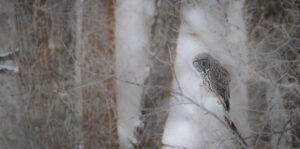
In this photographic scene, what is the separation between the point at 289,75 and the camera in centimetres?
183

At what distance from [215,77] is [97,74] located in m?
1.07

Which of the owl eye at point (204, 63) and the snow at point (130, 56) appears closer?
the owl eye at point (204, 63)

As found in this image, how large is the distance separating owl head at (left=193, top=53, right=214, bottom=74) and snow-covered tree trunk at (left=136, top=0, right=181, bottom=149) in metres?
0.36

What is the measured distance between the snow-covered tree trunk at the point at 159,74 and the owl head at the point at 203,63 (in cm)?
36

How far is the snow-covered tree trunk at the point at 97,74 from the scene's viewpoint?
2.03 metres

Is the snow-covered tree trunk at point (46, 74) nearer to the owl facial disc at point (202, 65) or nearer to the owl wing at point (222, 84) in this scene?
the owl facial disc at point (202, 65)

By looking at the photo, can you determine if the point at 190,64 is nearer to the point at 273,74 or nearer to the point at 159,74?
the point at 159,74

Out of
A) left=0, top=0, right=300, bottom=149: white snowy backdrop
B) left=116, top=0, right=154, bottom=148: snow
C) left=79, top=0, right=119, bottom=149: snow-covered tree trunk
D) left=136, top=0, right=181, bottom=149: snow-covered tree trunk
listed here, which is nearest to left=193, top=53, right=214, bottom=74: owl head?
left=0, top=0, right=300, bottom=149: white snowy backdrop

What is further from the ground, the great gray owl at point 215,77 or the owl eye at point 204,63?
the owl eye at point 204,63

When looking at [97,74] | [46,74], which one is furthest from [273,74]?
[46,74]

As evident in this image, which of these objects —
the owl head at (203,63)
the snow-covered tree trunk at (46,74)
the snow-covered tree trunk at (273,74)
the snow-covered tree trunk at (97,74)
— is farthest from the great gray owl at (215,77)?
the snow-covered tree trunk at (46,74)

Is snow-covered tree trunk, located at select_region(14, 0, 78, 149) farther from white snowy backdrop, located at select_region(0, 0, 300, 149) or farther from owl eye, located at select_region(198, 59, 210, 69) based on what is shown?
owl eye, located at select_region(198, 59, 210, 69)

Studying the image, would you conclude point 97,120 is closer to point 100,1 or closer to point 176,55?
point 176,55

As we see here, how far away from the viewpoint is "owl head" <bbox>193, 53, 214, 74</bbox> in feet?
5.24
